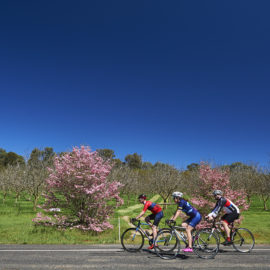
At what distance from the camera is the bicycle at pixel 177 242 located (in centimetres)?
750

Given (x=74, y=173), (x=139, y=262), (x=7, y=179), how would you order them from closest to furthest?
(x=139, y=262), (x=74, y=173), (x=7, y=179)

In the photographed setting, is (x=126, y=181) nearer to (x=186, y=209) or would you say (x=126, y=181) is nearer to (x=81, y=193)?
(x=81, y=193)

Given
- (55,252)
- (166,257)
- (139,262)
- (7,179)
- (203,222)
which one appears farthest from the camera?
(7,179)

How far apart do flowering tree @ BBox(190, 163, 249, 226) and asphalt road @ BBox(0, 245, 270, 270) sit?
24.9 feet

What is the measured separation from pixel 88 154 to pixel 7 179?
31791mm

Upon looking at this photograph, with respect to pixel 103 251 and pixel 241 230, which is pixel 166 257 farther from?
pixel 241 230

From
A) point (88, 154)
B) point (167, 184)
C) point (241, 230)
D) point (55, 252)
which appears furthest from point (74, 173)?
point (167, 184)

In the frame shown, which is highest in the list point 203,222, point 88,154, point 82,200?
point 88,154

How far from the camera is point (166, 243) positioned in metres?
7.71

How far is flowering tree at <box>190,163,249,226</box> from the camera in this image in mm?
16094

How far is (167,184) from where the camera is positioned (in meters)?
35.8

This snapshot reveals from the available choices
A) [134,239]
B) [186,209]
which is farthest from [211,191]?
[186,209]

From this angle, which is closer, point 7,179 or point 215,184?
point 215,184

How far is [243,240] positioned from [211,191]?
28.4 feet
